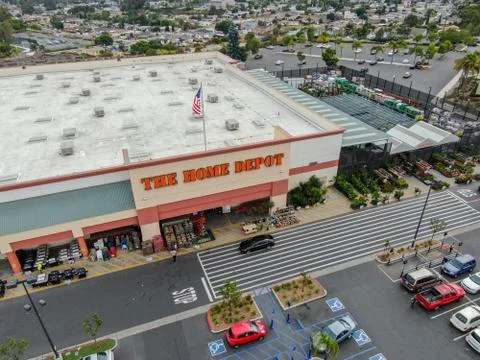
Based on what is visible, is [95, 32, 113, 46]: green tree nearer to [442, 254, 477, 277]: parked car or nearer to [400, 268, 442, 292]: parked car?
[400, 268, 442, 292]: parked car

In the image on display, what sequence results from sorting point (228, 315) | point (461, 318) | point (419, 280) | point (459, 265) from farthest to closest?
point (459, 265) < point (419, 280) < point (228, 315) < point (461, 318)

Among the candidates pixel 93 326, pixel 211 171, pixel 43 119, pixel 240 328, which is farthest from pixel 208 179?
pixel 43 119

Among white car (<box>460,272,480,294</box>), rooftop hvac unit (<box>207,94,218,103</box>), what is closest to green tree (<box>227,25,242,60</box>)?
rooftop hvac unit (<box>207,94,218,103</box>)

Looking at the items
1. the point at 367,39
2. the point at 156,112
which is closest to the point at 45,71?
the point at 156,112

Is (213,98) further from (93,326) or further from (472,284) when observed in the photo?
(472,284)

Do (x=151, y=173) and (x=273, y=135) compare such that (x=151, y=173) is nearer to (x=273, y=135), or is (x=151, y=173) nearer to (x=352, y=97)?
(x=273, y=135)

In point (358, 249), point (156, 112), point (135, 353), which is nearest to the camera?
point (135, 353)
